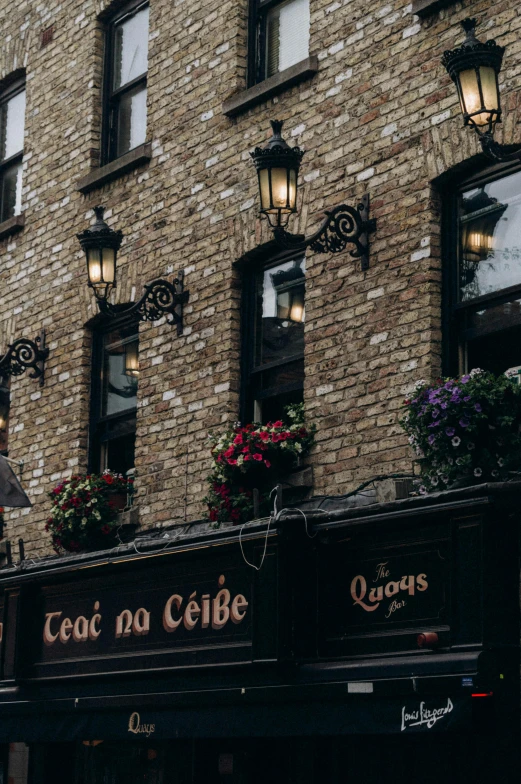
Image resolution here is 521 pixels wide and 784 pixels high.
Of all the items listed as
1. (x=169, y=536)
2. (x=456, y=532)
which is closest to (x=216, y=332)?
(x=169, y=536)

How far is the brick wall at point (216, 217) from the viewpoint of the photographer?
396 inches

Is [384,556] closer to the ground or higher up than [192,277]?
closer to the ground

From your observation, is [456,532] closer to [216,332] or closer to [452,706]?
[452,706]

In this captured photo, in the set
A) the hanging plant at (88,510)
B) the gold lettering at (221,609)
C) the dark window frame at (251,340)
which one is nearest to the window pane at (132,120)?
the dark window frame at (251,340)

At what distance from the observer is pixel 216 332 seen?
38.8 feet

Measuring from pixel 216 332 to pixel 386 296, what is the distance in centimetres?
209

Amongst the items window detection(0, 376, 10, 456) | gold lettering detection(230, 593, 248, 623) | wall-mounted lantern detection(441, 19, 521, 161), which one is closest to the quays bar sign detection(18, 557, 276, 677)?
gold lettering detection(230, 593, 248, 623)

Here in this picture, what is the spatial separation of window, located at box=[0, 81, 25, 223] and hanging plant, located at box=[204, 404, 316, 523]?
5666 millimetres

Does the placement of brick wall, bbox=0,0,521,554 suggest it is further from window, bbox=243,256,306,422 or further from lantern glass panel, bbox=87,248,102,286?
lantern glass panel, bbox=87,248,102,286

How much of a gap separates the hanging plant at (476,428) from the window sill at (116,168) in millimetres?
5150

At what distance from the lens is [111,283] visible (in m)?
11.5

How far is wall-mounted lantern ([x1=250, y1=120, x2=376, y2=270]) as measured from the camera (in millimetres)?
9703

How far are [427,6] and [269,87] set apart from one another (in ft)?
6.10

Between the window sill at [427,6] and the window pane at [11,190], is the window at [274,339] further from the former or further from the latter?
the window pane at [11,190]
